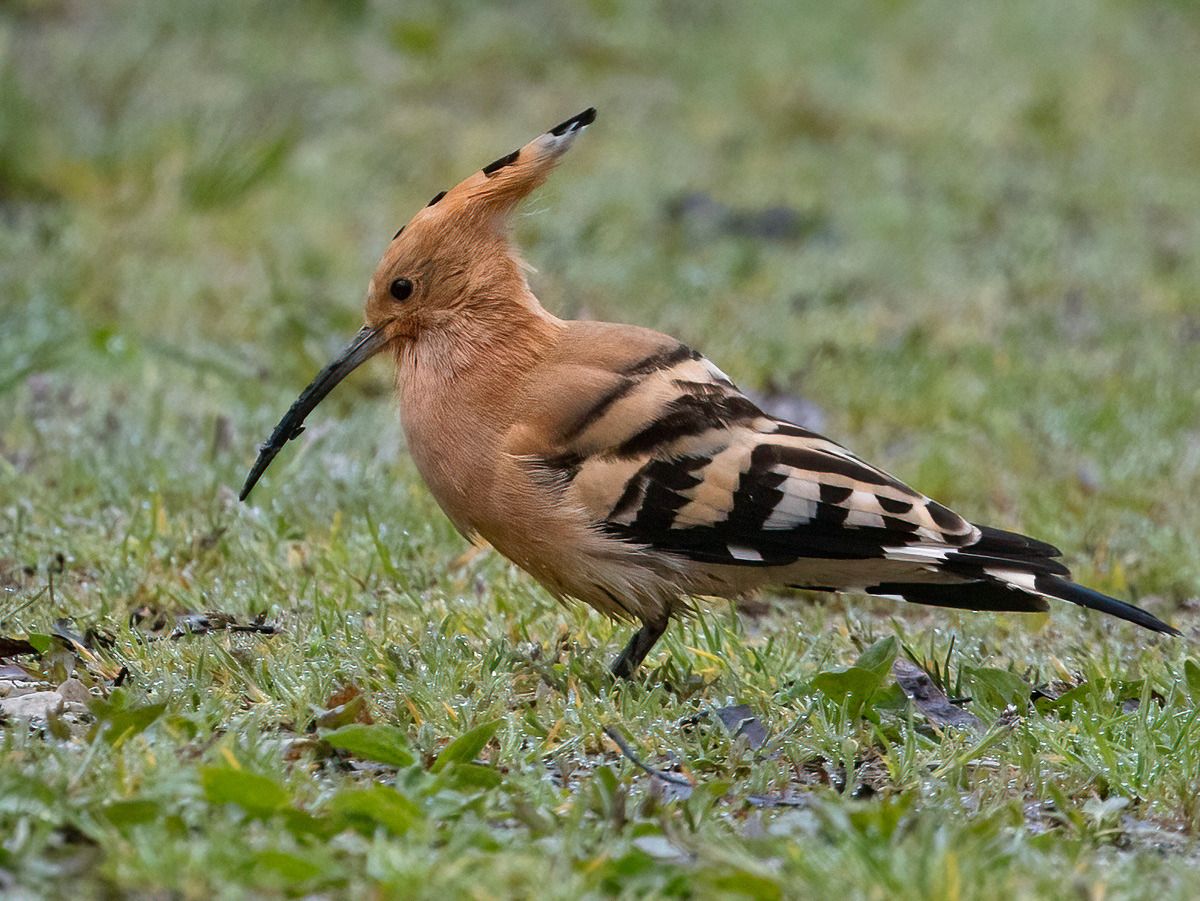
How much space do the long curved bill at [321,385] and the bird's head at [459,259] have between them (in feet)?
0.10

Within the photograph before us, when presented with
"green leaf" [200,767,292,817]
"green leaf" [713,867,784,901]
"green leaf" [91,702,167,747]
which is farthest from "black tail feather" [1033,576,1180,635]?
"green leaf" [91,702,167,747]

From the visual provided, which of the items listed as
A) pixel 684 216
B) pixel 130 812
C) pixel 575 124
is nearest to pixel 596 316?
pixel 684 216

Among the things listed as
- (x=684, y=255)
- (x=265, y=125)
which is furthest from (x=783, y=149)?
(x=265, y=125)

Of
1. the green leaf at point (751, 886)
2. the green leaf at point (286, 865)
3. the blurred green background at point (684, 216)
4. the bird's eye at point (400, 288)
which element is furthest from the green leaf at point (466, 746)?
the blurred green background at point (684, 216)

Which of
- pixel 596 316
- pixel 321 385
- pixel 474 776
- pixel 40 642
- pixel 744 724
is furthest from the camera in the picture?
pixel 596 316

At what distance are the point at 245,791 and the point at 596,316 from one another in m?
4.11

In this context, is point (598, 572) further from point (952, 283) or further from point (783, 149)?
point (783, 149)

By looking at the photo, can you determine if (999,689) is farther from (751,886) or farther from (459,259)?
(459,259)

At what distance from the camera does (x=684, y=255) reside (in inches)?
285

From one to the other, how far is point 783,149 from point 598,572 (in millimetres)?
6501

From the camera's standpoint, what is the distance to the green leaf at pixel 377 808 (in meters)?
2.21

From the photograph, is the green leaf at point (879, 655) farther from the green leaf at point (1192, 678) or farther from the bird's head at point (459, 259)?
the bird's head at point (459, 259)

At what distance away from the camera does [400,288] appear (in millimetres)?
3428

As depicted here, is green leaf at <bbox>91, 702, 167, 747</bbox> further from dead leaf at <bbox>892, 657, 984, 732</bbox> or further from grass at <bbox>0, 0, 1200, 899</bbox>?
dead leaf at <bbox>892, 657, 984, 732</bbox>
